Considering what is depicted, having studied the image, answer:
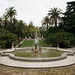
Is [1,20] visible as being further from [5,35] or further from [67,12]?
[67,12]

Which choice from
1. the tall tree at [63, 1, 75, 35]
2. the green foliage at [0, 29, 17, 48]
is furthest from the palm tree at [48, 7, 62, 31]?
the green foliage at [0, 29, 17, 48]

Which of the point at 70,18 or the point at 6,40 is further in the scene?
the point at 70,18

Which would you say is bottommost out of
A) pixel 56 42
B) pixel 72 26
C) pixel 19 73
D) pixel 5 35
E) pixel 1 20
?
pixel 19 73

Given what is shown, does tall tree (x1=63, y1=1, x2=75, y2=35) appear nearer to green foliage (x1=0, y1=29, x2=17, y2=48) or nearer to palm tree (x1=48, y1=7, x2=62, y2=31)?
palm tree (x1=48, y1=7, x2=62, y2=31)

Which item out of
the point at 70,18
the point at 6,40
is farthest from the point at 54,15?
the point at 6,40

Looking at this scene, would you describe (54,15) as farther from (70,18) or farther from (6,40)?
(6,40)

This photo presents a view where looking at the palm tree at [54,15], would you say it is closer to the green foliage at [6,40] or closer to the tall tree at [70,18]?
the tall tree at [70,18]

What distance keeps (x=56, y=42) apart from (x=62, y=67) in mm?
14278

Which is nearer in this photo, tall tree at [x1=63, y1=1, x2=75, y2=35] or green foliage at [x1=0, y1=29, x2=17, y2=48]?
green foliage at [x1=0, y1=29, x2=17, y2=48]

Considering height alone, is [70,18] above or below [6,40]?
above

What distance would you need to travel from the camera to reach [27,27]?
61.7 metres

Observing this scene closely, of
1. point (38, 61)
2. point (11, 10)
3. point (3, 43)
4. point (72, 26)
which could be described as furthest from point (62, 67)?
point (11, 10)

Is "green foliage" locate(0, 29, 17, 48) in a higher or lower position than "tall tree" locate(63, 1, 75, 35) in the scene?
lower

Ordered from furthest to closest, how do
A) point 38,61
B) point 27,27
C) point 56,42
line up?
point 27,27 → point 56,42 → point 38,61
